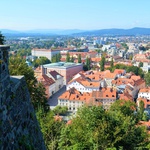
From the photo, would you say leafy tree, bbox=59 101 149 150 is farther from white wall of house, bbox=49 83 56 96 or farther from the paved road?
white wall of house, bbox=49 83 56 96

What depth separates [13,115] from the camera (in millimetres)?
3541

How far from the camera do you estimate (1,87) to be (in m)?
3.14

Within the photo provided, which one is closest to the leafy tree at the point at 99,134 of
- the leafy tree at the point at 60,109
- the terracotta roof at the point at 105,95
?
the leafy tree at the point at 60,109

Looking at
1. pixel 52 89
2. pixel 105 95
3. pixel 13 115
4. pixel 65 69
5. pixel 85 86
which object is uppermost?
pixel 13 115

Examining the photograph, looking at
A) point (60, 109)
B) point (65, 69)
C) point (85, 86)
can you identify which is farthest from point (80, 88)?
point (65, 69)

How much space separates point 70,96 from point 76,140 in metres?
26.1

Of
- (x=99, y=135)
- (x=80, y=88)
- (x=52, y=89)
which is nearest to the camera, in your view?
(x=99, y=135)

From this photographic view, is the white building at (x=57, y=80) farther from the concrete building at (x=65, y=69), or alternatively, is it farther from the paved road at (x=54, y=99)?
the concrete building at (x=65, y=69)

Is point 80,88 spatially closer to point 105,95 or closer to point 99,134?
point 105,95

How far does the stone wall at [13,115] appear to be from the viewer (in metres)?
3.13

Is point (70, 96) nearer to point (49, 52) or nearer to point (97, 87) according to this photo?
point (97, 87)

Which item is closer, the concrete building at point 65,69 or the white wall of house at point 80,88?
the white wall of house at point 80,88

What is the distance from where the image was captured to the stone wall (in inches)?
123

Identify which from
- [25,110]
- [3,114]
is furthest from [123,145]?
[3,114]
